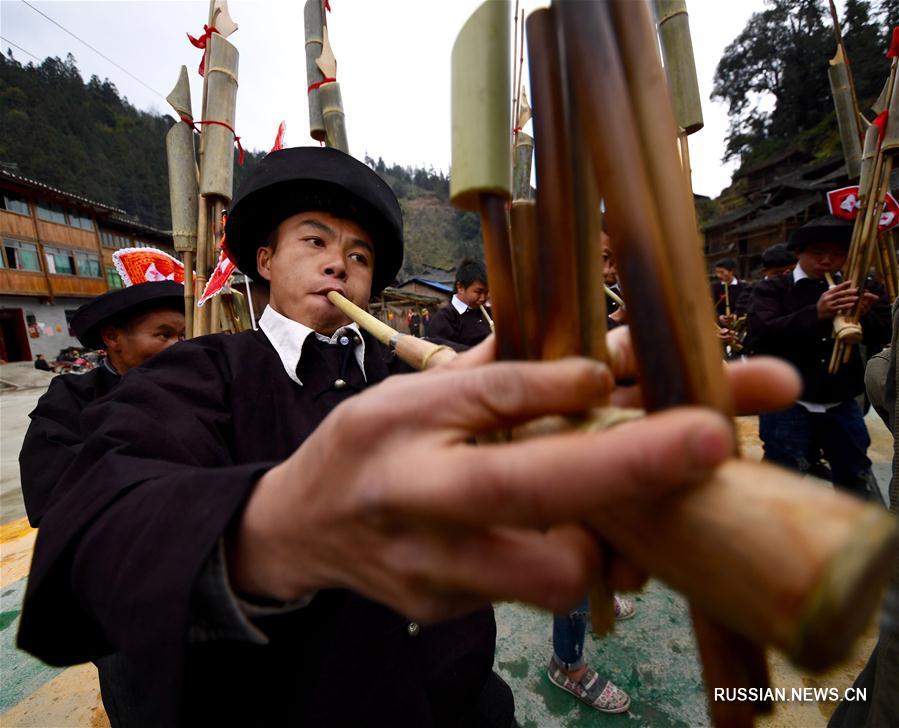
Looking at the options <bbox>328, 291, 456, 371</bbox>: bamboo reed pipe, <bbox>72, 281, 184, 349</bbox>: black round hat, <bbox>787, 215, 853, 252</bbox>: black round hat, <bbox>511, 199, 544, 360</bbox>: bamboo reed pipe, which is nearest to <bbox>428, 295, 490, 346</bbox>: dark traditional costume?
<bbox>72, 281, 184, 349</bbox>: black round hat

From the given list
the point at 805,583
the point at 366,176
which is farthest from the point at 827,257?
the point at 805,583

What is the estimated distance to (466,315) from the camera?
5367 millimetres

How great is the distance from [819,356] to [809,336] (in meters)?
0.18

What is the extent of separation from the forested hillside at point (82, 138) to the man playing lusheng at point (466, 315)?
31.2m

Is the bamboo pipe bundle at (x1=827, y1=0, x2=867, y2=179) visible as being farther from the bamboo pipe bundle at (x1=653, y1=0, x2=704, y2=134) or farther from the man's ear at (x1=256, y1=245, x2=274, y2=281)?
the man's ear at (x1=256, y1=245, x2=274, y2=281)

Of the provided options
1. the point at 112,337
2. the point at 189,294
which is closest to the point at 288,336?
the point at 189,294

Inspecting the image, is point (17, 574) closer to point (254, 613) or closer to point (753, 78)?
point (254, 613)

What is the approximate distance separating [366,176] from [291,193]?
278mm

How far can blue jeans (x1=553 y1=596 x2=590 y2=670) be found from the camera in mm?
2031

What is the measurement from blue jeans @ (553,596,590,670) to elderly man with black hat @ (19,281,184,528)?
2.46m

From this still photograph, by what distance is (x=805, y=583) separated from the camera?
0.29 metres

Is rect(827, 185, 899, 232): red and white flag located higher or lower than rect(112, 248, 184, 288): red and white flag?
lower

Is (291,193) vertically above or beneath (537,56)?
above

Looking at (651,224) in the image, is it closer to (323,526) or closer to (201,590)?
(323,526)
